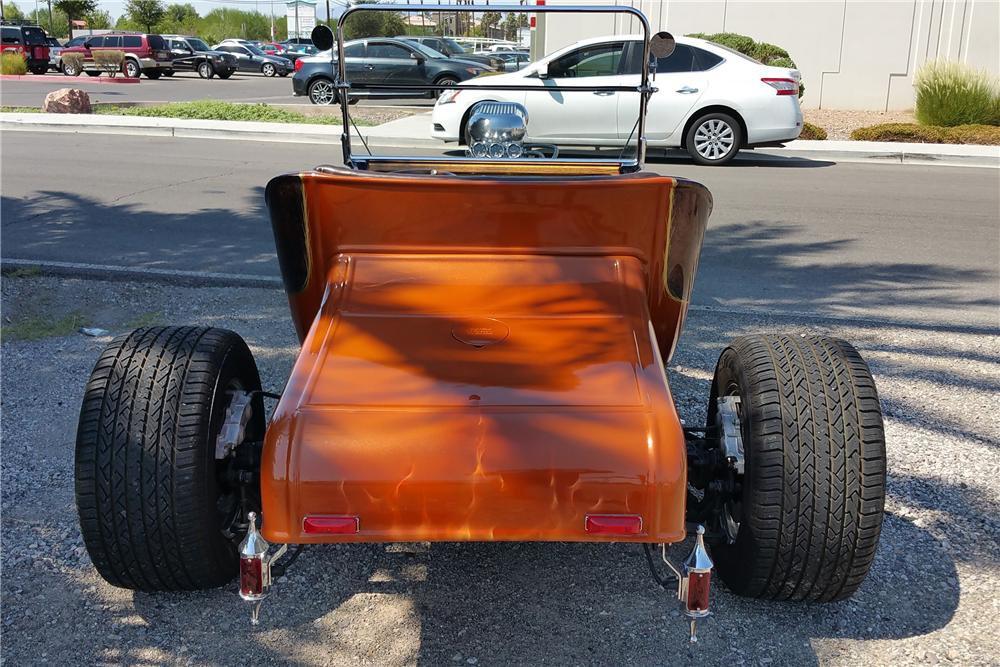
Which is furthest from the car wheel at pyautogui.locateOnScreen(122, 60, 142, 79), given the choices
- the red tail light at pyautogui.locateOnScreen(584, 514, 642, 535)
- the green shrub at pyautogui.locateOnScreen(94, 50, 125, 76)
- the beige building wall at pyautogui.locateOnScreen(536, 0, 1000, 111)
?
the red tail light at pyautogui.locateOnScreen(584, 514, 642, 535)

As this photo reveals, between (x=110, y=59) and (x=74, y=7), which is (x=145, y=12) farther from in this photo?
(x=110, y=59)

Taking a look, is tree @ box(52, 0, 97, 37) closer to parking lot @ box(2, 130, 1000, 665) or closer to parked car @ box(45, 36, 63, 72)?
parked car @ box(45, 36, 63, 72)

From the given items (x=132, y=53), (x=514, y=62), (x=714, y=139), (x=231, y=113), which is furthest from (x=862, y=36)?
(x=132, y=53)

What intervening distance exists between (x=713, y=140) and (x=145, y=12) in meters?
58.0

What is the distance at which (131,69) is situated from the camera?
35.0 m

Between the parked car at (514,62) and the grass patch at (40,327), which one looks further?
the parked car at (514,62)

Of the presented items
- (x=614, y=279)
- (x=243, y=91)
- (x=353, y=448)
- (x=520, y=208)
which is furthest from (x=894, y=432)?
(x=243, y=91)

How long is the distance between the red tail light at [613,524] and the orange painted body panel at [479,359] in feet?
0.05

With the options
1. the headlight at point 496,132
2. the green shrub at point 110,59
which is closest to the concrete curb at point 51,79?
the green shrub at point 110,59

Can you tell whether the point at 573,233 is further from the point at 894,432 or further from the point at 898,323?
the point at 898,323

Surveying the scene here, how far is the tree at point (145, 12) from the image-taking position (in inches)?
2441

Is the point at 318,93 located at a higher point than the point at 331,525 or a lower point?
higher

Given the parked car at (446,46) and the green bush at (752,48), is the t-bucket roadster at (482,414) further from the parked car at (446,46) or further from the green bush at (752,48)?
the green bush at (752,48)

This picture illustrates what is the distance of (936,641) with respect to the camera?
2.89m
